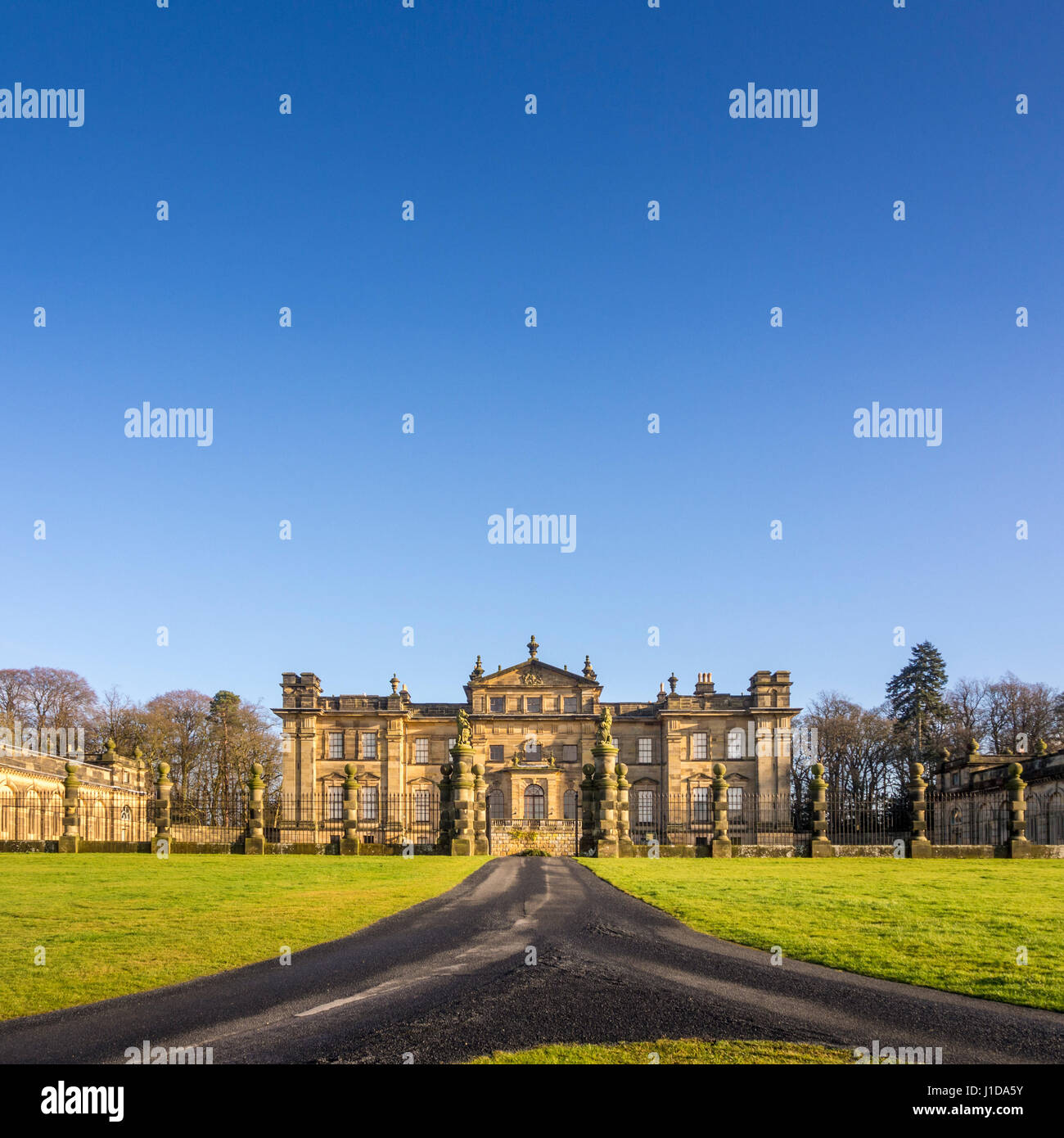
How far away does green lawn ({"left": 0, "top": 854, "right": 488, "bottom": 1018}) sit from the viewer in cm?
895

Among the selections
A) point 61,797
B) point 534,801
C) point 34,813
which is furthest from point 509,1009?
point 534,801

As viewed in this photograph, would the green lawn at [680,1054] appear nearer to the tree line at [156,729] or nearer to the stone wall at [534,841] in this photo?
the stone wall at [534,841]

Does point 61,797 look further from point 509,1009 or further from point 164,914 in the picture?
point 509,1009

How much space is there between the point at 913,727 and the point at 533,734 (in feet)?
92.1

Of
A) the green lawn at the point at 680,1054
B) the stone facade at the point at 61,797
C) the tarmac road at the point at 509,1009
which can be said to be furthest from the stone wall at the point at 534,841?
the green lawn at the point at 680,1054

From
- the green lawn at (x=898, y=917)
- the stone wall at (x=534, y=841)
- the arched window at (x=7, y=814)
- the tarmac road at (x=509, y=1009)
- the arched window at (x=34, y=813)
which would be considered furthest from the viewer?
the arched window at (x=34, y=813)

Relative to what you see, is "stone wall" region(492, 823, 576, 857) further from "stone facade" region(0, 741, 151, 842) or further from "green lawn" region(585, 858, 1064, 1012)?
"green lawn" region(585, 858, 1064, 1012)

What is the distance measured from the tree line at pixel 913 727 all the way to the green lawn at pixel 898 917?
152 feet

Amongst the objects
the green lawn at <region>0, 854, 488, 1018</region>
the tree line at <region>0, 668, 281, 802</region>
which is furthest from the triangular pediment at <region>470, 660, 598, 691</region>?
the green lawn at <region>0, 854, 488, 1018</region>

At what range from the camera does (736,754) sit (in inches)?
2781

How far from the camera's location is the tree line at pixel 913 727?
220 ft

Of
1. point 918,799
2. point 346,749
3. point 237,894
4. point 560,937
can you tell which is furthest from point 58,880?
point 346,749
